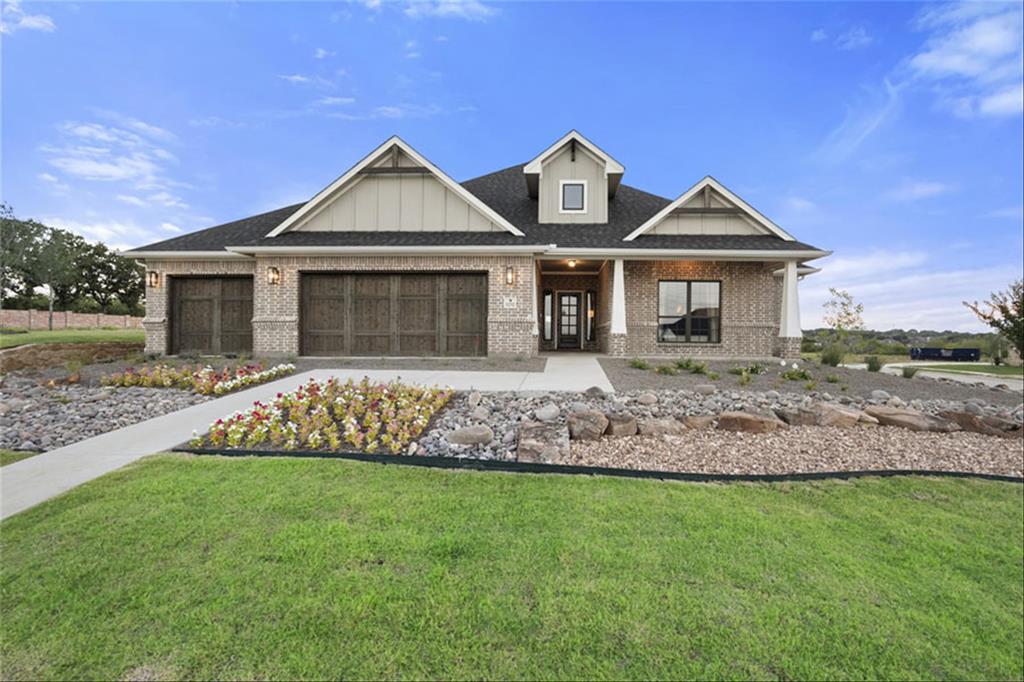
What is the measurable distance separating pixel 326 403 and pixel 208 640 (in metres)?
4.27

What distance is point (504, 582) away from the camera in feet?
7.30

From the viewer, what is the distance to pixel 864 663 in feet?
6.04

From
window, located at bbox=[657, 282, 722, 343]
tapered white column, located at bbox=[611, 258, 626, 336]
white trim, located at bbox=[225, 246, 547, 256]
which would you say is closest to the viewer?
white trim, located at bbox=[225, 246, 547, 256]

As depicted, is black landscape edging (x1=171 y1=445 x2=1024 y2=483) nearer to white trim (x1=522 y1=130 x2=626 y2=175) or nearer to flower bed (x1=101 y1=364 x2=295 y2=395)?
flower bed (x1=101 y1=364 x2=295 y2=395)

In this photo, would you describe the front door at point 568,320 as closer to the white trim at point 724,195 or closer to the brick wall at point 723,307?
the brick wall at point 723,307

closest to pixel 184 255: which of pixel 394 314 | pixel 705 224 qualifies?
pixel 394 314

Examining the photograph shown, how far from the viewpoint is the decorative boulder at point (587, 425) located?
481cm

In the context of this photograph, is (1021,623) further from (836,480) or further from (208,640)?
(208,640)

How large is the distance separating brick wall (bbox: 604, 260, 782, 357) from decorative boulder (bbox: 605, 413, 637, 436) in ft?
26.7

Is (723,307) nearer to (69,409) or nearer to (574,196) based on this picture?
(574,196)

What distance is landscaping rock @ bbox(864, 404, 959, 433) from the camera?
530cm

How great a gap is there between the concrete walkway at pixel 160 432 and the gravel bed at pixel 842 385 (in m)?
0.72

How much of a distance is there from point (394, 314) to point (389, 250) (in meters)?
1.76

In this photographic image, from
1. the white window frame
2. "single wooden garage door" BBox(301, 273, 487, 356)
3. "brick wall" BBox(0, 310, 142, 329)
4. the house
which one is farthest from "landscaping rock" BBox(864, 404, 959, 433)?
"brick wall" BBox(0, 310, 142, 329)
